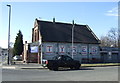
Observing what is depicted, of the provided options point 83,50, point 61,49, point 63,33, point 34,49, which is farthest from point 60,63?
point 63,33

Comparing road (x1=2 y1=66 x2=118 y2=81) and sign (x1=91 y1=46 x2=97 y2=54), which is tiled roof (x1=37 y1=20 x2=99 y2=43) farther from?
road (x1=2 y1=66 x2=118 y2=81)

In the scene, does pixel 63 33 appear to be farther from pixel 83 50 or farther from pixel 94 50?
pixel 94 50

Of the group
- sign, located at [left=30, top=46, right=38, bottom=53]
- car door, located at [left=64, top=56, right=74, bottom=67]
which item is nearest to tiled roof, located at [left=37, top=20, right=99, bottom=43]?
sign, located at [left=30, top=46, right=38, bottom=53]

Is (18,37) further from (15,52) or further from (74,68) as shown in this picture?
(74,68)

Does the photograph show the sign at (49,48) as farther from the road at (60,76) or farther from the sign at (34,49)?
the road at (60,76)

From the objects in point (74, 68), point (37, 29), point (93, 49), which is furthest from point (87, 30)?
point (74, 68)

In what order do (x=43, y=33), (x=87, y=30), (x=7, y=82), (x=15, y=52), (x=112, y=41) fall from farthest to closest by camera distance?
(x=112, y=41) → (x=15, y=52) → (x=87, y=30) → (x=43, y=33) → (x=7, y=82)

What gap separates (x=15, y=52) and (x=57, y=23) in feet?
97.5

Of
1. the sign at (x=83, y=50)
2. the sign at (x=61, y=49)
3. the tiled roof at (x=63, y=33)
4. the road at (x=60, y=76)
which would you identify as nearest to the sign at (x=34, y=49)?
the tiled roof at (x=63, y=33)

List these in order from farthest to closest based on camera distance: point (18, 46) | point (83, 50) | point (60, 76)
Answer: point (18, 46)
point (83, 50)
point (60, 76)

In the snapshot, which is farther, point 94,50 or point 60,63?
point 94,50

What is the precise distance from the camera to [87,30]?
181 feet

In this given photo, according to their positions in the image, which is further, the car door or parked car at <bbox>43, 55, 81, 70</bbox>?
the car door


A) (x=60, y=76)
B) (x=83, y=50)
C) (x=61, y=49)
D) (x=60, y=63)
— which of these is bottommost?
(x=60, y=76)
